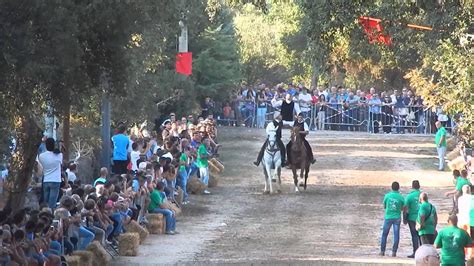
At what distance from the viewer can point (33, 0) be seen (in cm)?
1540

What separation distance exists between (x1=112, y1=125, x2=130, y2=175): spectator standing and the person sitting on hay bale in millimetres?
2639

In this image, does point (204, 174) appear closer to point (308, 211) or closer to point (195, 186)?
point (195, 186)

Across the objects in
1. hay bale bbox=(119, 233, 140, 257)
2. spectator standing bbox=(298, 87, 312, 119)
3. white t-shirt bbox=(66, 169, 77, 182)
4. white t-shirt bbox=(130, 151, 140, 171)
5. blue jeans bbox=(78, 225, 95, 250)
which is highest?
spectator standing bbox=(298, 87, 312, 119)

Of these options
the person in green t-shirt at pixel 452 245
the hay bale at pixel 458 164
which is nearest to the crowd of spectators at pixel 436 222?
the person in green t-shirt at pixel 452 245

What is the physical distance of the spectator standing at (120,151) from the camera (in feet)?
93.0

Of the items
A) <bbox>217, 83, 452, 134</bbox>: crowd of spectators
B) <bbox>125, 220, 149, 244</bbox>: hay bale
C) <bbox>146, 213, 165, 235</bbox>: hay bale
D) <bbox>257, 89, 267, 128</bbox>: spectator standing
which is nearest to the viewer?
<bbox>125, 220, 149, 244</bbox>: hay bale

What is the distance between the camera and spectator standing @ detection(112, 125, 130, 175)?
93.0 feet

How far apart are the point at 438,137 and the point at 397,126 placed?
12.5m

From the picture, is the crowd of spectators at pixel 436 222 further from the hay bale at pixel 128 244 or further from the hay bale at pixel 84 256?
the hay bale at pixel 84 256

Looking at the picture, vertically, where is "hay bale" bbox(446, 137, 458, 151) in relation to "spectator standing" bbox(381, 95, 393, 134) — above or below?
below

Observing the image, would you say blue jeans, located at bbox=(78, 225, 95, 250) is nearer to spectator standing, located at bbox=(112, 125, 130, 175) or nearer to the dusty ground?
the dusty ground

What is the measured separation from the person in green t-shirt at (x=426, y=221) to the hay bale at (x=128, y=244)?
5654 millimetres

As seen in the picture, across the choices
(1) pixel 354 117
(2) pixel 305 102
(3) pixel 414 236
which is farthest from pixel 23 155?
(1) pixel 354 117

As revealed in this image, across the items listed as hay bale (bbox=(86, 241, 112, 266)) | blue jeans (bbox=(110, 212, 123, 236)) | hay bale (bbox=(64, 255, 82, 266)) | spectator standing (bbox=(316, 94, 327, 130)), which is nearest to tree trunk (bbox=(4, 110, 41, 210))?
hay bale (bbox=(64, 255, 82, 266))
